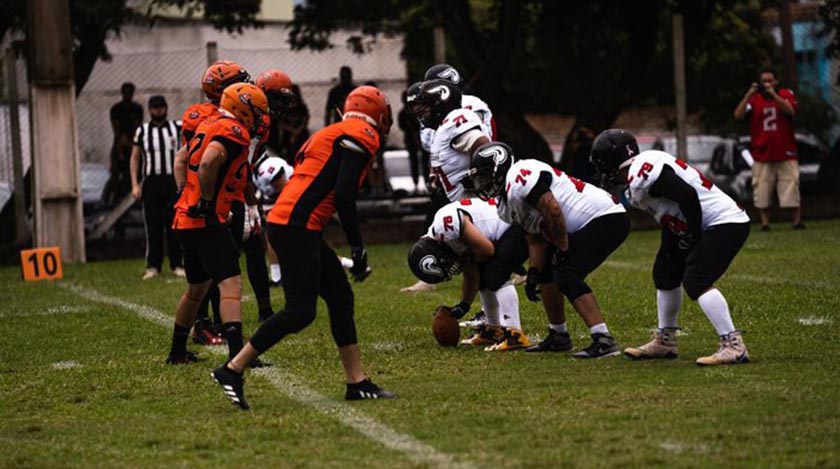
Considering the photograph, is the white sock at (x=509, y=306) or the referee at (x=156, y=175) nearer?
the white sock at (x=509, y=306)

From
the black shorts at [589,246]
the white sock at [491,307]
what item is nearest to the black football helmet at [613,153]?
the black shorts at [589,246]

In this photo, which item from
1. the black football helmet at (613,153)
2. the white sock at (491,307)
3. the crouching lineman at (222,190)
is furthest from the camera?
the white sock at (491,307)

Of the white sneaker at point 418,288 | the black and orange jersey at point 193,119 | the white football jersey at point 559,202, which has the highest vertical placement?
the black and orange jersey at point 193,119

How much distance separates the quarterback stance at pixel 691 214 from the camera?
8273mm

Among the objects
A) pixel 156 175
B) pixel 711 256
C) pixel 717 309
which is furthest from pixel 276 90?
pixel 156 175

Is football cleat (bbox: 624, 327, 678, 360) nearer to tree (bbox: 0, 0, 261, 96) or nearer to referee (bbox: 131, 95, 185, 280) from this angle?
referee (bbox: 131, 95, 185, 280)

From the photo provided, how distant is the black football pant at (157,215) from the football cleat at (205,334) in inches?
182

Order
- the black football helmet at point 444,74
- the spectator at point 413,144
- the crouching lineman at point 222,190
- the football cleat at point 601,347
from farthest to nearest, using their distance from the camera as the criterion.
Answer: the spectator at point 413,144 < the black football helmet at point 444,74 < the football cleat at point 601,347 < the crouching lineman at point 222,190

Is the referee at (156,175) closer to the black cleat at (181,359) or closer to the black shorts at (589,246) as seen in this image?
the black cleat at (181,359)

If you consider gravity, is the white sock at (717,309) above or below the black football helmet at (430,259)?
below

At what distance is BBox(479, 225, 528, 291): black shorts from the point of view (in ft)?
31.4

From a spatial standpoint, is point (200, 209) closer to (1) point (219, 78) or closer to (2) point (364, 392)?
(1) point (219, 78)

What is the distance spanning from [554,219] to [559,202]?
29 centimetres

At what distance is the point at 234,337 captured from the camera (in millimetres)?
8820
